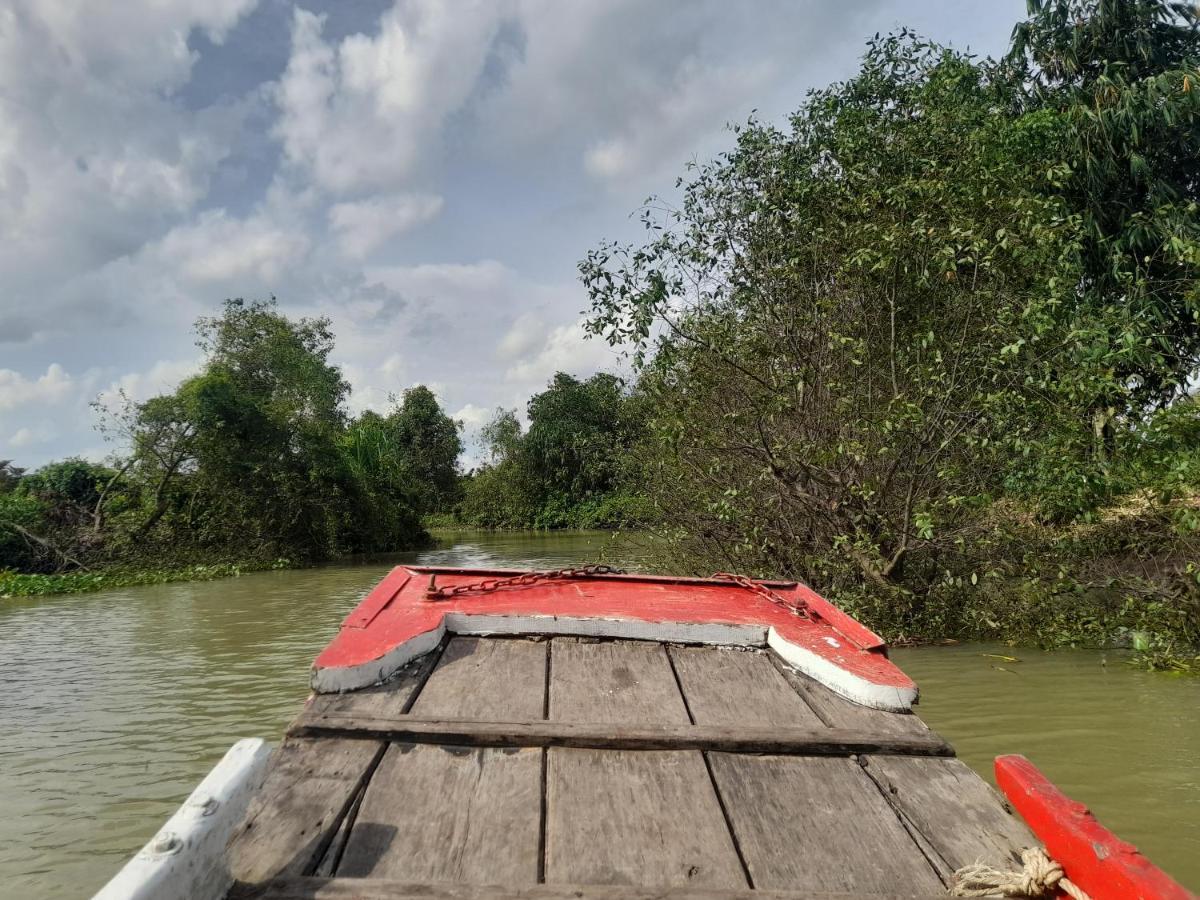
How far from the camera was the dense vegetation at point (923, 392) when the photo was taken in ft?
20.5

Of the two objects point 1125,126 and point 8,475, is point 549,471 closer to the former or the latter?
point 8,475

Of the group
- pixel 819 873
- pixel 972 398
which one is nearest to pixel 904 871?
pixel 819 873

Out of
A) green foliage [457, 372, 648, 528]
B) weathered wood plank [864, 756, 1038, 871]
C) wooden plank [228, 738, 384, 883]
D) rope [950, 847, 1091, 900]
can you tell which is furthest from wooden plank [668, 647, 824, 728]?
green foliage [457, 372, 648, 528]

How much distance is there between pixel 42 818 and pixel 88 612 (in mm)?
8424

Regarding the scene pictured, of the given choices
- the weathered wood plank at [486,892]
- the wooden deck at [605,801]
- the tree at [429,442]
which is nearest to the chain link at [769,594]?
the wooden deck at [605,801]

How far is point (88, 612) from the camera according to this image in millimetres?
11180

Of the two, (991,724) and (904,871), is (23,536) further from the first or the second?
(904,871)

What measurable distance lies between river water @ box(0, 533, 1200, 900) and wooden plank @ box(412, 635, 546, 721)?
6.68ft

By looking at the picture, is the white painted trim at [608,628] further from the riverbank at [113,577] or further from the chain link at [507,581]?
the riverbank at [113,577]

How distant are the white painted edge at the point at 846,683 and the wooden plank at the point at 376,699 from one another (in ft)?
3.85

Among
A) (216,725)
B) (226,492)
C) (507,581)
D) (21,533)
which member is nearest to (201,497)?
(226,492)

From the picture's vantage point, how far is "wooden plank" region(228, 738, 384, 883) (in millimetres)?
1479

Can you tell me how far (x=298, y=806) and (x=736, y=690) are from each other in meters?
1.29

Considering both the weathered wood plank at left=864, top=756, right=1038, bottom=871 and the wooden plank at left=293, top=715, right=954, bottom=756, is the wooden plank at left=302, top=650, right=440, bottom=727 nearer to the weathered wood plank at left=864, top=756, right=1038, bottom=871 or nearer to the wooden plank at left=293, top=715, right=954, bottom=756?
the wooden plank at left=293, top=715, right=954, bottom=756
